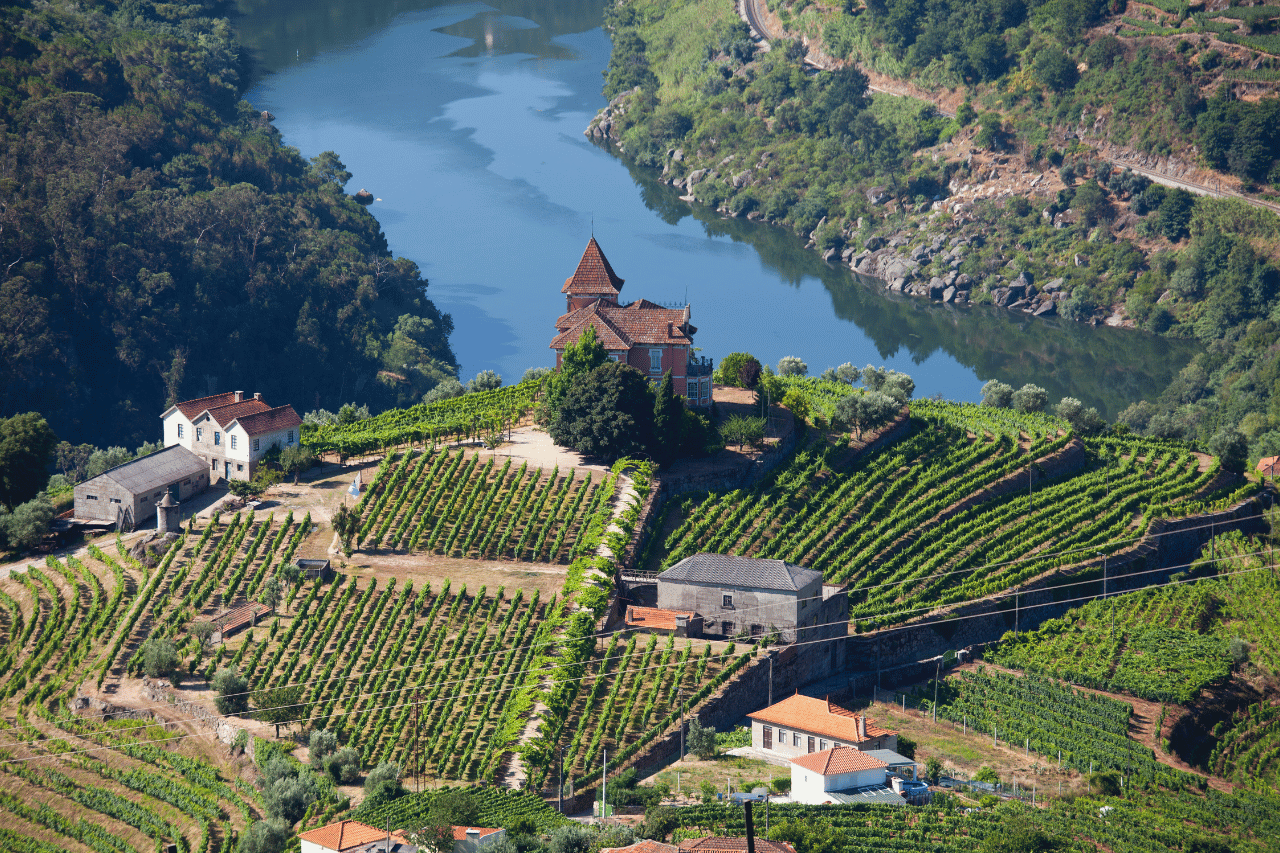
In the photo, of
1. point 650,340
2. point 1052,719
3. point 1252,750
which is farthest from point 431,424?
point 1252,750

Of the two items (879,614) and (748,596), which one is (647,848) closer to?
(748,596)

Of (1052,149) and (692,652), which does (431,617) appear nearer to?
(692,652)

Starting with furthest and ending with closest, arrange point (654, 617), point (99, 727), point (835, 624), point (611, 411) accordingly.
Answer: point (611, 411), point (835, 624), point (654, 617), point (99, 727)

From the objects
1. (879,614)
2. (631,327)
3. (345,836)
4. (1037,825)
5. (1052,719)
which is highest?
(631,327)

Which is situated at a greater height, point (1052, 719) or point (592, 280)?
point (592, 280)

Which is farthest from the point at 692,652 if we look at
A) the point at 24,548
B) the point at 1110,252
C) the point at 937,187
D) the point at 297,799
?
the point at 937,187

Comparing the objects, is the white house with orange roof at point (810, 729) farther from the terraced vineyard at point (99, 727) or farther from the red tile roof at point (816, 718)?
the terraced vineyard at point (99, 727)

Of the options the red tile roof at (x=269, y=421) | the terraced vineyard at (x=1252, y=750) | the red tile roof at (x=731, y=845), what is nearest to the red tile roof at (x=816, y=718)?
the red tile roof at (x=731, y=845)
